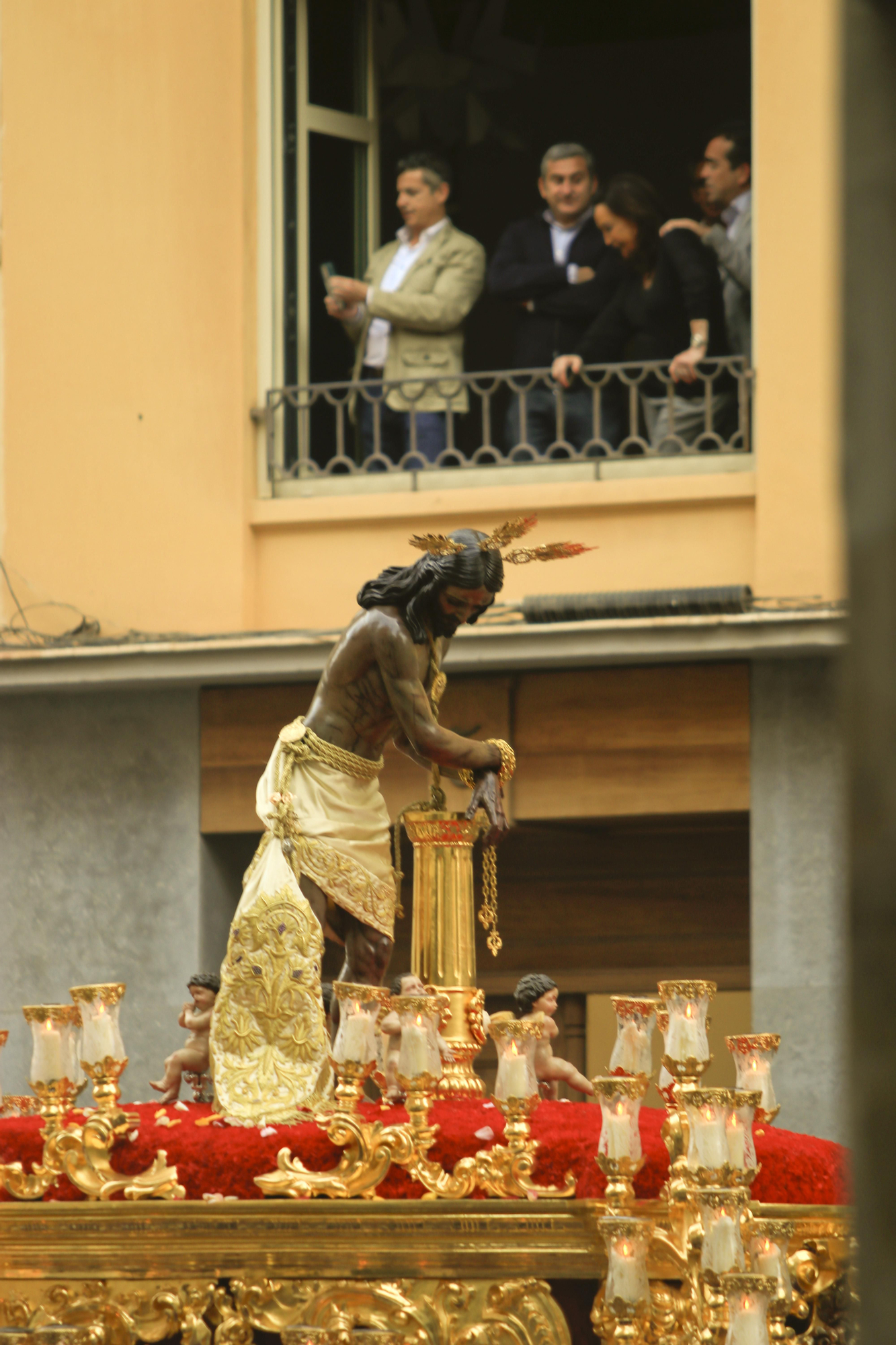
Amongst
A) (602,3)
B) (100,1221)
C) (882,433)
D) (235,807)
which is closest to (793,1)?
(602,3)

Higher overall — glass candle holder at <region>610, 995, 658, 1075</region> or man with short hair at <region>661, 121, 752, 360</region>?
man with short hair at <region>661, 121, 752, 360</region>

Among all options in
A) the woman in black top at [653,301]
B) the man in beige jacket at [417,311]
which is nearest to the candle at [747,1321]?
the woman in black top at [653,301]

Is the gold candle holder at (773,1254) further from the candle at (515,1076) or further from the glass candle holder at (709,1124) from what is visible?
the candle at (515,1076)

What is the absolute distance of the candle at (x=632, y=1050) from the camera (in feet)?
17.9

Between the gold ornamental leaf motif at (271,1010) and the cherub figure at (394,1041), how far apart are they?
0.23 meters

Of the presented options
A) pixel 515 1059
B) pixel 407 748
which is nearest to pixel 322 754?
pixel 407 748

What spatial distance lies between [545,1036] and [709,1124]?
1602 mm

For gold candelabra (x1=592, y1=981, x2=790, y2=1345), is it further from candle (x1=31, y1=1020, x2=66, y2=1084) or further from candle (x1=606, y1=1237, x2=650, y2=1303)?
candle (x1=31, y1=1020, x2=66, y2=1084)

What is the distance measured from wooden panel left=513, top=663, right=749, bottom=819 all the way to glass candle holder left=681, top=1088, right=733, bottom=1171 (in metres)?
5.23

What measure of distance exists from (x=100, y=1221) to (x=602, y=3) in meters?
9.90

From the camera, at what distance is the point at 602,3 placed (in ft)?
42.9

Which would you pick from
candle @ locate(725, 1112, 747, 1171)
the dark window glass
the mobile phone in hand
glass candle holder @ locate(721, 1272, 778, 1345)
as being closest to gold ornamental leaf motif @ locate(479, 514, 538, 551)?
candle @ locate(725, 1112, 747, 1171)

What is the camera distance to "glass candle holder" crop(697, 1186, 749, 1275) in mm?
4602

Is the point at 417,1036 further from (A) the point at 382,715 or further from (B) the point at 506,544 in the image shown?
(B) the point at 506,544
